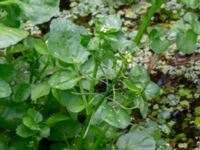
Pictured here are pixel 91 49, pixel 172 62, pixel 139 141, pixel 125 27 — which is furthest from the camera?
pixel 125 27

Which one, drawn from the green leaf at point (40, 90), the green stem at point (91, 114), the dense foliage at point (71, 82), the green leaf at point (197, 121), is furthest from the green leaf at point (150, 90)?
the green leaf at point (197, 121)

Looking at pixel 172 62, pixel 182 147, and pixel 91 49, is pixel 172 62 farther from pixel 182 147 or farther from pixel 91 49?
pixel 91 49

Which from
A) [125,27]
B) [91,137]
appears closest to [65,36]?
[91,137]

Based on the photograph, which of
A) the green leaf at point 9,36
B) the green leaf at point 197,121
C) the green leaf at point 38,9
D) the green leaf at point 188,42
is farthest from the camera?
the green leaf at point 197,121

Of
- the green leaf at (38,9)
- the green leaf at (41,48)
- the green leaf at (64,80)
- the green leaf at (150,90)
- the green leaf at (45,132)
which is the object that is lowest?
the green leaf at (45,132)

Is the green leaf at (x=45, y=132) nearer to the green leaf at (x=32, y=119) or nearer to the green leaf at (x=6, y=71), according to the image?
the green leaf at (x=32, y=119)

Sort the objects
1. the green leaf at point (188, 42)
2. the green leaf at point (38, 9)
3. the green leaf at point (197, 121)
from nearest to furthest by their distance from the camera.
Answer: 1. the green leaf at point (38, 9)
2. the green leaf at point (188, 42)
3. the green leaf at point (197, 121)

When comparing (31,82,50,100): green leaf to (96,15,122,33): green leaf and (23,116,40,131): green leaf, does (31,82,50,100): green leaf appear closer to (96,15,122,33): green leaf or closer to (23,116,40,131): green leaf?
(23,116,40,131): green leaf
